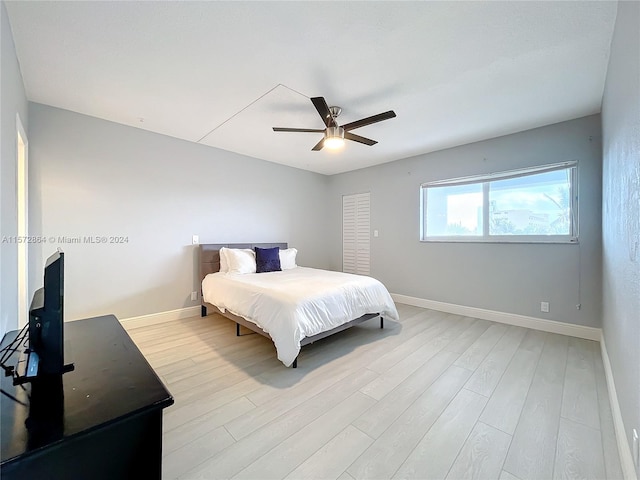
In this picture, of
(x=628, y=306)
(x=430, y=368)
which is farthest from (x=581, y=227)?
(x=430, y=368)

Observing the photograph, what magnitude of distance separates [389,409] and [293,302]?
1087mm

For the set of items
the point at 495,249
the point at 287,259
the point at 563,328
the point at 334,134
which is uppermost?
the point at 334,134

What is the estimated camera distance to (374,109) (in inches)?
109

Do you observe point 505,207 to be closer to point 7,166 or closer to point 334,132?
point 334,132

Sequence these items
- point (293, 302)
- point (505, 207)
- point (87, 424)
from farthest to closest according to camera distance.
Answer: point (505, 207) → point (293, 302) → point (87, 424)

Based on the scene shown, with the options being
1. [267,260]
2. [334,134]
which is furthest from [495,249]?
[267,260]

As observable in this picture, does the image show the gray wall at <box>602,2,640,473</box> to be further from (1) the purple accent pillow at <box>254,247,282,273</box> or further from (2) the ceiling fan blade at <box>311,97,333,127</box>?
(1) the purple accent pillow at <box>254,247,282,273</box>

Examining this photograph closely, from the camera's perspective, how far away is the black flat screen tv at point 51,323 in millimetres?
948

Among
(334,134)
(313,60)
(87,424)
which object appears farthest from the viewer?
(334,134)

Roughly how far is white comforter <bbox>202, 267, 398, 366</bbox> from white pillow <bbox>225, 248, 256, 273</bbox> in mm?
187

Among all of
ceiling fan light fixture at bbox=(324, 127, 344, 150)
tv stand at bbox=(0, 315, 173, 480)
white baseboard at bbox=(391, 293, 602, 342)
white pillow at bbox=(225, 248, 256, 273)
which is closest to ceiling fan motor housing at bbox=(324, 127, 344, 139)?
ceiling fan light fixture at bbox=(324, 127, 344, 150)

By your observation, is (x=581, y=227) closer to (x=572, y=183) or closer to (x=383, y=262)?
(x=572, y=183)

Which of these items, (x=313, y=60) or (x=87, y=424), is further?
(x=313, y=60)

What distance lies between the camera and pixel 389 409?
1.77m
